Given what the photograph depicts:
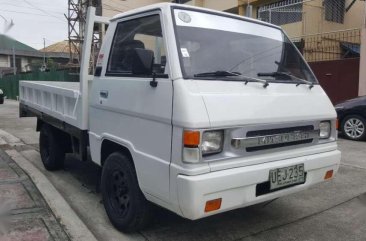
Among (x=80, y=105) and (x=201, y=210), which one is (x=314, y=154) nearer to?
(x=201, y=210)

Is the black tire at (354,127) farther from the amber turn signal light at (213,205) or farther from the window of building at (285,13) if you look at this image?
the window of building at (285,13)

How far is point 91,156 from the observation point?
424 cm

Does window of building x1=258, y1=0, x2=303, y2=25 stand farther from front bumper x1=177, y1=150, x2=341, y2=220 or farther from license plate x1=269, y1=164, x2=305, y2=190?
front bumper x1=177, y1=150, x2=341, y2=220

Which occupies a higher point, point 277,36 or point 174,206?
point 277,36

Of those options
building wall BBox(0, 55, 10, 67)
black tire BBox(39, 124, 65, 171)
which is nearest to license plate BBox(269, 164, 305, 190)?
building wall BBox(0, 55, 10, 67)

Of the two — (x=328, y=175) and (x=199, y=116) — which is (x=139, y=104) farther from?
(x=328, y=175)

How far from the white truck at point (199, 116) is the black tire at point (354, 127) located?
5.55 m

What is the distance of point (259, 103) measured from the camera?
10.5 ft

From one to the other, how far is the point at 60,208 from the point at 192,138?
6.93ft

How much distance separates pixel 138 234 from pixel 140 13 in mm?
2013

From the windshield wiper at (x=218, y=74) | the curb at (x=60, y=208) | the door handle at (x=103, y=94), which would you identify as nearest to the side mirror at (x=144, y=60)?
the windshield wiper at (x=218, y=74)

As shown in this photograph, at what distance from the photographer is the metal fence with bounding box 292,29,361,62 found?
13.8m

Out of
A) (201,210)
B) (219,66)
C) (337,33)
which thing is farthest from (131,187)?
(337,33)

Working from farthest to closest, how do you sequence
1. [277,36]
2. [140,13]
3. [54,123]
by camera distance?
[54,123] < [277,36] < [140,13]
